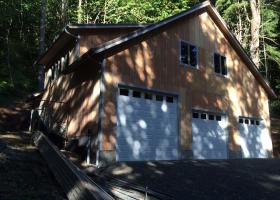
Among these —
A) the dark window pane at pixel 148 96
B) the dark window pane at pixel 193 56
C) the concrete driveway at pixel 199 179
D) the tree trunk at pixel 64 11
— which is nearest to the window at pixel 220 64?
the dark window pane at pixel 193 56

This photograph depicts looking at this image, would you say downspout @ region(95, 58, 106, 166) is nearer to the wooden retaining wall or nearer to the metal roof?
the metal roof

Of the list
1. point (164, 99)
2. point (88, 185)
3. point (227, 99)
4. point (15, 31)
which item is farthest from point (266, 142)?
point (15, 31)

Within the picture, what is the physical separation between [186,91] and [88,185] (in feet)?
34.7

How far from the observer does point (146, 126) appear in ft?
50.0

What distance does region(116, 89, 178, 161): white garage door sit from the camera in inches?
566

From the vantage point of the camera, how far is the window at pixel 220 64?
66.3 feet

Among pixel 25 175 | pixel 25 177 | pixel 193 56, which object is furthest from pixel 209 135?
pixel 25 177

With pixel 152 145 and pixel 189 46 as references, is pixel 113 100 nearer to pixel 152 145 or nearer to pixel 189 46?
pixel 152 145

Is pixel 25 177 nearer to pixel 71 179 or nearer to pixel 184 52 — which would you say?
pixel 71 179

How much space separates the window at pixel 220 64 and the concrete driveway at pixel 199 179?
7779 mm

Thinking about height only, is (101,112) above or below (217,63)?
below

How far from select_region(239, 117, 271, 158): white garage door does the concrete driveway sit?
308 inches

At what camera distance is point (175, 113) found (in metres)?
16.7

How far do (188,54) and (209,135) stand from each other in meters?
4.26
